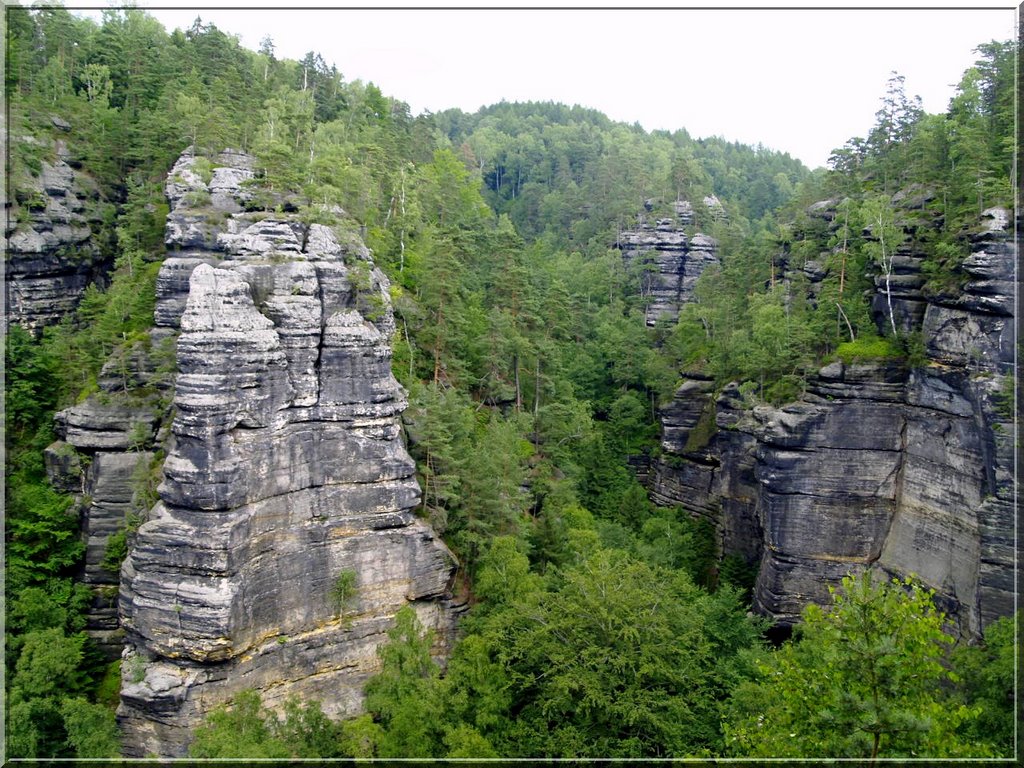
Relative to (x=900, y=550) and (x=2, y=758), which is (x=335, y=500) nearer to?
(x=2, y=758)

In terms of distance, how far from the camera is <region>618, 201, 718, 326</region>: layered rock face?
58.6m

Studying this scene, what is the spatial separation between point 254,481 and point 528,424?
1552 cm

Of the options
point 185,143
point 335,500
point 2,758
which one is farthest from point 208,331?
point 185,143

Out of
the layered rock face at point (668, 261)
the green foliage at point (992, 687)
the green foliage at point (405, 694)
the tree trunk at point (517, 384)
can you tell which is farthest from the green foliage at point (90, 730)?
the layered rock face at point (668, 261)

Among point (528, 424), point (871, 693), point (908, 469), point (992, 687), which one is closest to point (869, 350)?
point (908, 469)

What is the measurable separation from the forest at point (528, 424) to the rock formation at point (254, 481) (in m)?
1.24

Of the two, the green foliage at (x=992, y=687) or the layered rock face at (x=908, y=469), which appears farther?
the layered rock face at (x=908, y=469)

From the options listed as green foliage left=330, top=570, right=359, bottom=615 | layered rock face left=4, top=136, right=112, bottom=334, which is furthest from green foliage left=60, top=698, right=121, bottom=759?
layered rock face left=4, top=136, right=112, bottom=334

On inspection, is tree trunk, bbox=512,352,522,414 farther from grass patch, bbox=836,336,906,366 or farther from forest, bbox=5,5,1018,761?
grass patch, bbox=836,336,906,366

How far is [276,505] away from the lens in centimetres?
2436

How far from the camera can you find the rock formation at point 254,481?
889 inches

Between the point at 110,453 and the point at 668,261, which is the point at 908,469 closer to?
the point at 110,453

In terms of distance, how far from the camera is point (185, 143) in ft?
122

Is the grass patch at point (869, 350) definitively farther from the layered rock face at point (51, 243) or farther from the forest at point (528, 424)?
the layered rock face at point (51, 243)
